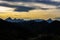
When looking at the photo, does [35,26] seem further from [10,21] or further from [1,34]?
[1,34]

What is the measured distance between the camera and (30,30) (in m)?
66.6

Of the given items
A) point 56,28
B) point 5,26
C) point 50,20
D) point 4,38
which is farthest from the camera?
point 50,20

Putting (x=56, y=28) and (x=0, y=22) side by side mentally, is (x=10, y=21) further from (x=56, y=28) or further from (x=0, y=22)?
(x=56, y=28)

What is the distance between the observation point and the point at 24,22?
73.4m

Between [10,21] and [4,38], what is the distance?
49.7 ft

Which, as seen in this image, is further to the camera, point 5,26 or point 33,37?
point 5,26

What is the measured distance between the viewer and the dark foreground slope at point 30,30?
191 feet

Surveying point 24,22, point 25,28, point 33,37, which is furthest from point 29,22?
point 33,37

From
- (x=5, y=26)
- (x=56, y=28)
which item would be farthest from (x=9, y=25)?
(x=56, y=28)

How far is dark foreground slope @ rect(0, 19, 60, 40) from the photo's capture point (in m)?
58.4

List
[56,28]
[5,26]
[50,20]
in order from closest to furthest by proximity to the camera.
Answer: [5,26] < [56,28] < [50,20]

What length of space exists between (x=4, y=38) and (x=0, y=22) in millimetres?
11512

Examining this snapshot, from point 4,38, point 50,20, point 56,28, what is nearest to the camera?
point 4,38

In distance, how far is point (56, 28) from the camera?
70.3m
